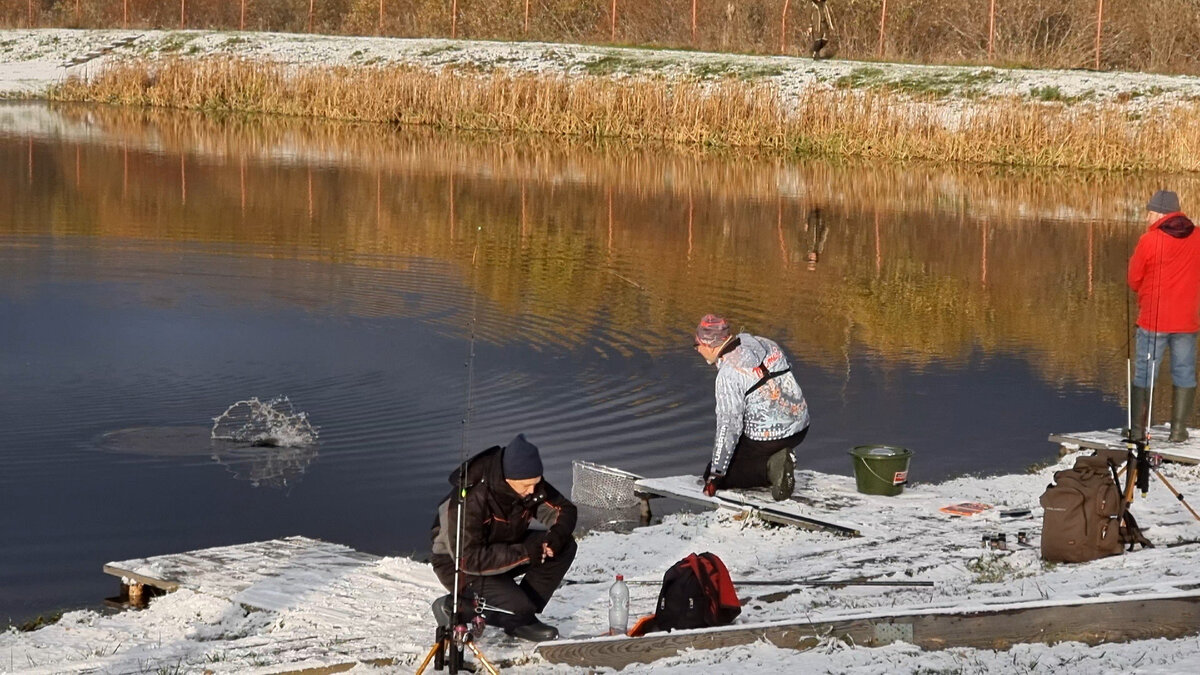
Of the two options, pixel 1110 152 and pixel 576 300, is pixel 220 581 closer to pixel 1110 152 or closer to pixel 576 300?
pixel 576 300

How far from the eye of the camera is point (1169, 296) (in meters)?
12.2

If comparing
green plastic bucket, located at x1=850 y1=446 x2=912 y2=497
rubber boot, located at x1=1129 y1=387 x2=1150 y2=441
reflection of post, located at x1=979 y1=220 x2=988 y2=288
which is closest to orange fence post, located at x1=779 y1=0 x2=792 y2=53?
reflection of post, located at x1=979 y1=220 x2=988 y2=288

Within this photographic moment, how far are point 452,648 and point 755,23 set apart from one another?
166 feet

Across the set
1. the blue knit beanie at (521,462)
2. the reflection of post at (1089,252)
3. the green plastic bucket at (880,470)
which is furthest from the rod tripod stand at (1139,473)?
the reflection of post at (1089,252)

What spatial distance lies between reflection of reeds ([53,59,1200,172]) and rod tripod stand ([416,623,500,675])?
31.3 meters

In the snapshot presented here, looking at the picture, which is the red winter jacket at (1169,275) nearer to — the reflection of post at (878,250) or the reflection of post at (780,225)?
the reflection of post at (878,250)

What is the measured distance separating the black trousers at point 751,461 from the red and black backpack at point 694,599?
9.47 feet

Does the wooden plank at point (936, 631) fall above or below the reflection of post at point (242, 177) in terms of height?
below

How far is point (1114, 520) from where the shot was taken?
9.18m

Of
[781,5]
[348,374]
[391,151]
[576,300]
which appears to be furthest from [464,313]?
[781,5]

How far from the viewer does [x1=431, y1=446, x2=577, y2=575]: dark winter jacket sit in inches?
301

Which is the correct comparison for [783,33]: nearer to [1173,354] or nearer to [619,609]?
[1173,354]

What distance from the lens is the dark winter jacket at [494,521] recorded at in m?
7.63

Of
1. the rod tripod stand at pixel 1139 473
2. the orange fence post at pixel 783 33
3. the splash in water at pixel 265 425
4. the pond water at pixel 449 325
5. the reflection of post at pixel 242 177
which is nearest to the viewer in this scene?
the rod tripod stand at pixel 1139 473
